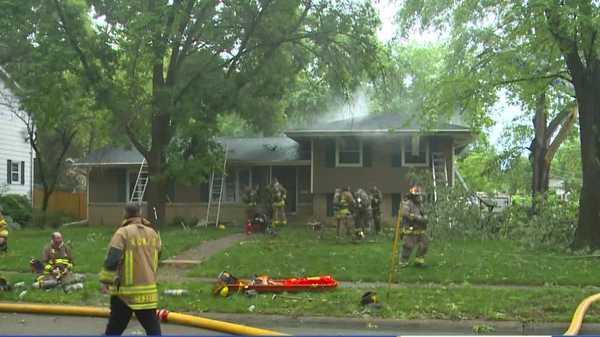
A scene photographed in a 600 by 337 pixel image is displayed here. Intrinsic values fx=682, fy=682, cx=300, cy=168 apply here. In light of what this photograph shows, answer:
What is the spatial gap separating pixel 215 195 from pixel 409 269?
1434 centimetres

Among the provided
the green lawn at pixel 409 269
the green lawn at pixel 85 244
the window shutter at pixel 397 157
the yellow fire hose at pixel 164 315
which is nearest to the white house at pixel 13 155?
the green lawn at pixel 85 244

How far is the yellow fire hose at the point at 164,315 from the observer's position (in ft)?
27.0

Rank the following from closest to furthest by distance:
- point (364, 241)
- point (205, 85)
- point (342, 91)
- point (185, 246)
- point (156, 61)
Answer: point (185, 246) < point (364, 241) < point (156, 61) < point (205, 85) < point (342, 91)

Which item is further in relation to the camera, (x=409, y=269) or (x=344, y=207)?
(x=344, y=207)

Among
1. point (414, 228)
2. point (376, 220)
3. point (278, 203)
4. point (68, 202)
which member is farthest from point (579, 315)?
point (68, 202)

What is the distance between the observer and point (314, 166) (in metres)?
24.9

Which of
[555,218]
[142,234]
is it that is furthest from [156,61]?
[142,234]

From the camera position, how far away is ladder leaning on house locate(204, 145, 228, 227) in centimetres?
2556

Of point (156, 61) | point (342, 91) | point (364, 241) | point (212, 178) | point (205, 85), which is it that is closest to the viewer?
point (364, 241)

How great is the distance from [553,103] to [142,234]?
68.1 feet

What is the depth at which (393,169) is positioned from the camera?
24.7m

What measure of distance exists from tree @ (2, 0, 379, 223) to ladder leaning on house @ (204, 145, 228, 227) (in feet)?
7.99

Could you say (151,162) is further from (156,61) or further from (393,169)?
(393,169)

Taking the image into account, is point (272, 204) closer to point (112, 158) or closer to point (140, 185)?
point (140, 185)
